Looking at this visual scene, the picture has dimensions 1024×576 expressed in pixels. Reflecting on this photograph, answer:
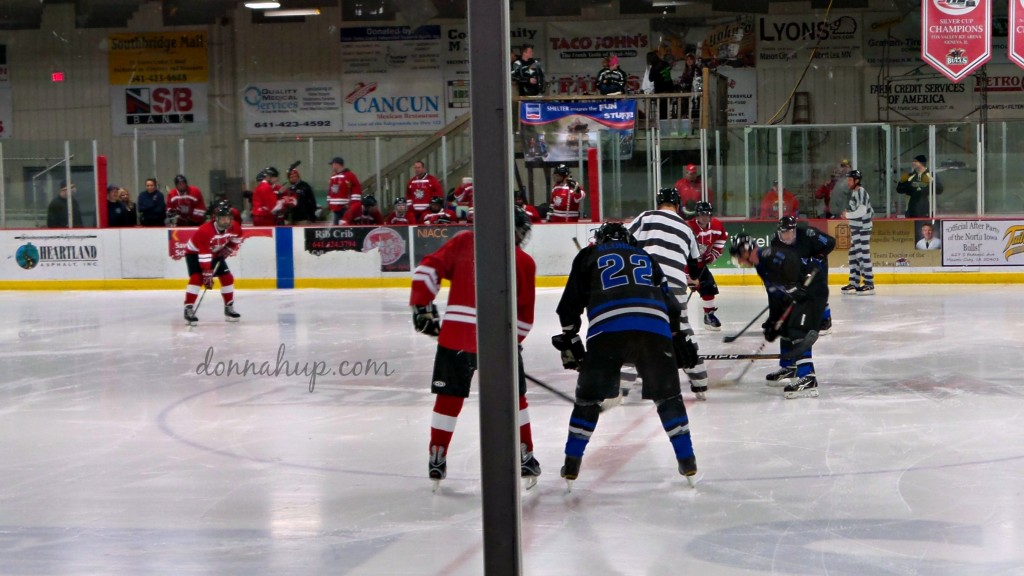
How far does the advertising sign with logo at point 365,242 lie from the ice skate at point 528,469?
11.3 m

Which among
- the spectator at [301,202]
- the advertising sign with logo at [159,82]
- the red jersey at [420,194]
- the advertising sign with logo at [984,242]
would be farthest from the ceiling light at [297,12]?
the advertising sign with logo at [984,242]

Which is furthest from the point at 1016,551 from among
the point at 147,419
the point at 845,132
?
the point at 845,132

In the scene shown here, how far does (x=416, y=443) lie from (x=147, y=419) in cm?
199

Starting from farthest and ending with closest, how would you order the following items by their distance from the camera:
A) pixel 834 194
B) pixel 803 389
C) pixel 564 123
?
pixel 564 123, pixel 834 194, pixel 803 389

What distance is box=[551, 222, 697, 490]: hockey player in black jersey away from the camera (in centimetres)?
519

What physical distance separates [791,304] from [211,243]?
6.95m

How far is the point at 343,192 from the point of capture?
17.3 meters

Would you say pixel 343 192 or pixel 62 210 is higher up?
pixel 343 192

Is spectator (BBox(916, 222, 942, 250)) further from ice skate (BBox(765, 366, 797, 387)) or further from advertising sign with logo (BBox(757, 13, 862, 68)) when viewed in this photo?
ice skate (BBox(765, 366, 797, 387))

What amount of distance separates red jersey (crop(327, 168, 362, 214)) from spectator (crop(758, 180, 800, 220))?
581 centimetres

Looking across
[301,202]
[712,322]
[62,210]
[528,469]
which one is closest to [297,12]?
[301,202]

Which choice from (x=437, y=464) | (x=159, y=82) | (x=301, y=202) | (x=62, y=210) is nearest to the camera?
(x=437, y=464)

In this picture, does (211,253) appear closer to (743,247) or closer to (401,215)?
(401,215)

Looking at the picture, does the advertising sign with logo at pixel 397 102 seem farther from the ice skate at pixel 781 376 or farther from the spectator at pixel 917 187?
the ice skate at pixel 781 376
